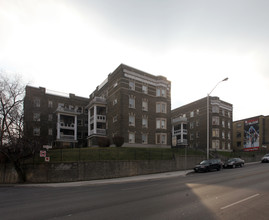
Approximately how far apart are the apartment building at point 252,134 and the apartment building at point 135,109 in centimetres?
4200

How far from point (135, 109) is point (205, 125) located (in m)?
25.0

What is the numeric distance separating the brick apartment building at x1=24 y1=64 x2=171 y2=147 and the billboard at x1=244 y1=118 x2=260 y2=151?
139 feet

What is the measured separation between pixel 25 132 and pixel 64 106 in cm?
2550

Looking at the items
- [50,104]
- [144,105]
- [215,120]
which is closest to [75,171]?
[144,105]

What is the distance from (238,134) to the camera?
241 ft

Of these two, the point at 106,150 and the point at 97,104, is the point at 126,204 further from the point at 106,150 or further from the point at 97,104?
the point at 97,104

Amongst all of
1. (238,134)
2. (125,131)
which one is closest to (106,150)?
(125,131)

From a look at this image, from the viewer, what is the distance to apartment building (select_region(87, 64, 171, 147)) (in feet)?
117

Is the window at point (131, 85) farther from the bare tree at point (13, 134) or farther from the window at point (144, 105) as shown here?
the bare tree at point (13, 134)

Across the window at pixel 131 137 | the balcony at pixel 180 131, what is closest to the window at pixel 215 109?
the balcony at pixel 180 131

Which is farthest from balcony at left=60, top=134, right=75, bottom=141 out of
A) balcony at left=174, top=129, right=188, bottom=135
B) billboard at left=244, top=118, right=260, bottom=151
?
billboard at left=244, top=118, right=260, bottom=151

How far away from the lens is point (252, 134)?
67938 mm

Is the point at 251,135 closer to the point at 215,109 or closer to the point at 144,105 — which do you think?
the point at 215,109

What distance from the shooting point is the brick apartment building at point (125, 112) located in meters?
35.6
